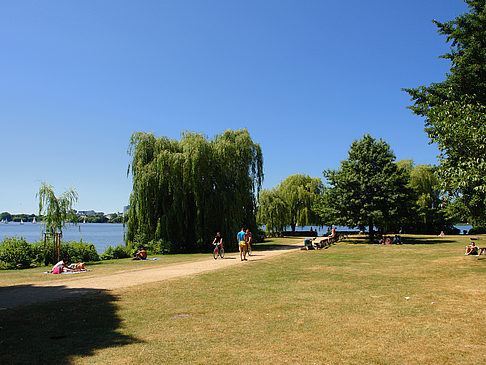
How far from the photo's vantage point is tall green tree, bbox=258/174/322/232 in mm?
43844

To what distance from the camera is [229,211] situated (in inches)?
1054

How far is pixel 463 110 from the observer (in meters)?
13.1

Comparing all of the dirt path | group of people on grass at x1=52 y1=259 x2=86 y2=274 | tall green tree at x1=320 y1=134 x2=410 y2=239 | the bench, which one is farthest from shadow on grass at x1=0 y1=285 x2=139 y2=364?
tall green tree at x1=320 y1=134 x2=410 y2=239

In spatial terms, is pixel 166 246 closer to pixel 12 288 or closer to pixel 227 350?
pixel 12 288

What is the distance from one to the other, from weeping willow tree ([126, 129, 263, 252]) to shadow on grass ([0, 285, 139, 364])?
16.7 m

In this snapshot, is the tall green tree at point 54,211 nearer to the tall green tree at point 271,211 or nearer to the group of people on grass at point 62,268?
the group of people on grass at point 62,268

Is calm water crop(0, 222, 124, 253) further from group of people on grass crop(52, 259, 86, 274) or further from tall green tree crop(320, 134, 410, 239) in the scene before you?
tall green tree crop(320, 134, 410, 239)

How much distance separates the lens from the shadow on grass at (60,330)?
5.21 m

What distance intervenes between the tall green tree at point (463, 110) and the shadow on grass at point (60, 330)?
11.8m

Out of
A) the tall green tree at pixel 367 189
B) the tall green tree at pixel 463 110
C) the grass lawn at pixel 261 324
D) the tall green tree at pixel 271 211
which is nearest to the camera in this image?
the grass lawn at pixel 261 324

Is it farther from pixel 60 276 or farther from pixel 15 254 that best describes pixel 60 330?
pixel 15 254

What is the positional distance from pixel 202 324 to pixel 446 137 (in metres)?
11.2

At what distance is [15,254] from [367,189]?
2801cm

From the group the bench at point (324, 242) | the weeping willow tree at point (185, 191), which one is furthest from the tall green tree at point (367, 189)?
the weeping willow tree at point (185, 191)
